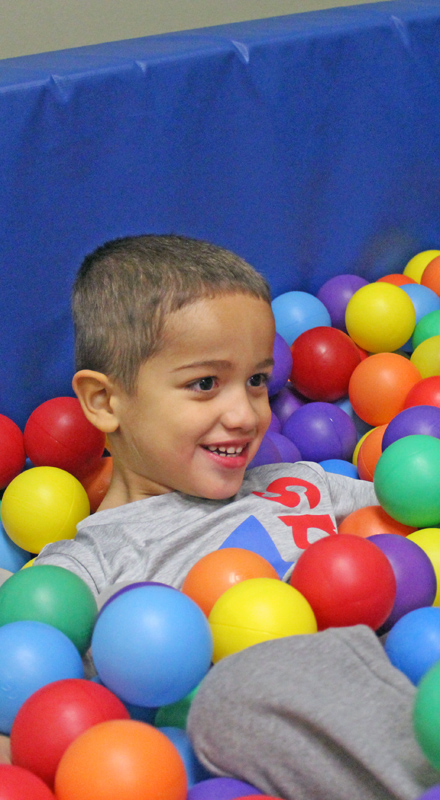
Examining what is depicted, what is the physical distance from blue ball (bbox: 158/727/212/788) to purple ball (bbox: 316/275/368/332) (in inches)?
43.5

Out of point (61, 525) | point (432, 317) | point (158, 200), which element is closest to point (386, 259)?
point (432, 317)

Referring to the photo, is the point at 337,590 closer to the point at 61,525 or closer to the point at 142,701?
the point at 142,701

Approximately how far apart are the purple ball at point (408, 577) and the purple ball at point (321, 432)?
1.66ft

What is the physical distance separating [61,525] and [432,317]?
0.84 m

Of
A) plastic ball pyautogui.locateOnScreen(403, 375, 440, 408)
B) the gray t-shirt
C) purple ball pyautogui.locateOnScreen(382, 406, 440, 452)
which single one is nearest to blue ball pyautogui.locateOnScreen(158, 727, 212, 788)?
the gray t-shirt

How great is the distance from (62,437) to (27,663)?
58 centimetres

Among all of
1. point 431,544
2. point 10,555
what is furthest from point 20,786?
point 10,555

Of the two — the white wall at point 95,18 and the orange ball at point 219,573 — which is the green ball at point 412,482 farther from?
the white wall at point 95,18

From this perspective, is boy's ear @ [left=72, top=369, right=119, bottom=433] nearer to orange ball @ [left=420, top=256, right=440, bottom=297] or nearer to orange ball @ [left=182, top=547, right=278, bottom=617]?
orange ball @ [left=182, top=547, right=278, bottom=617]

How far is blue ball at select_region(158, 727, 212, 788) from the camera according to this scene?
78 centimetres

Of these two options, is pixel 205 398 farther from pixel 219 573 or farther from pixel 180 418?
pixel 219 573

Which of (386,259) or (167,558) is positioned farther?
(386,259)

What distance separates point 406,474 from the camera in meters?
1.08

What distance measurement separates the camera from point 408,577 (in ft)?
3.04
